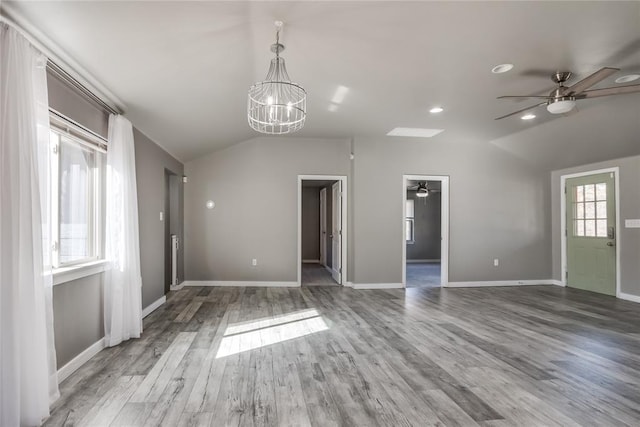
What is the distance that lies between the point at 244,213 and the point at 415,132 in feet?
10.9

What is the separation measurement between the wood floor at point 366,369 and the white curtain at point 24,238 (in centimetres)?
31

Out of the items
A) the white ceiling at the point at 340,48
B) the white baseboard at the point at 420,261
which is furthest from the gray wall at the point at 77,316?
the white baseboard at the point at 420,261

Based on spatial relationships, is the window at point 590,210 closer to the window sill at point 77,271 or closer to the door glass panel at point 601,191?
the door glass panel at point 601,191

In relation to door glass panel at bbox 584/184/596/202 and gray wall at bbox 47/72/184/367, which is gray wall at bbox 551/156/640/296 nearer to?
door glass panel at bbox 584/184/596/202

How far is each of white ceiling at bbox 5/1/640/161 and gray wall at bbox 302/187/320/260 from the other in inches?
234

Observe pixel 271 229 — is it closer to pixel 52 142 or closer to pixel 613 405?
pixel 52 142

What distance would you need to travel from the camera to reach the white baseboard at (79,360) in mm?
2604

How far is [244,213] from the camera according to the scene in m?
6.27

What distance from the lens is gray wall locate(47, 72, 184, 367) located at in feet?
8.60

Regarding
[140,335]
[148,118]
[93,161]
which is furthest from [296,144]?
[140,335]

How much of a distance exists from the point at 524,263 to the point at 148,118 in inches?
266

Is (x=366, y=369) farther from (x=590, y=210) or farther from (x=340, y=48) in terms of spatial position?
(x=590, y=210)

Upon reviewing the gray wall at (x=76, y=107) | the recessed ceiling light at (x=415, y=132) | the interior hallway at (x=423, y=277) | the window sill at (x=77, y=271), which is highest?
the recessed ceiling light at (x=415, y=132)

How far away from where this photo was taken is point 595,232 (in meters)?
5.95
